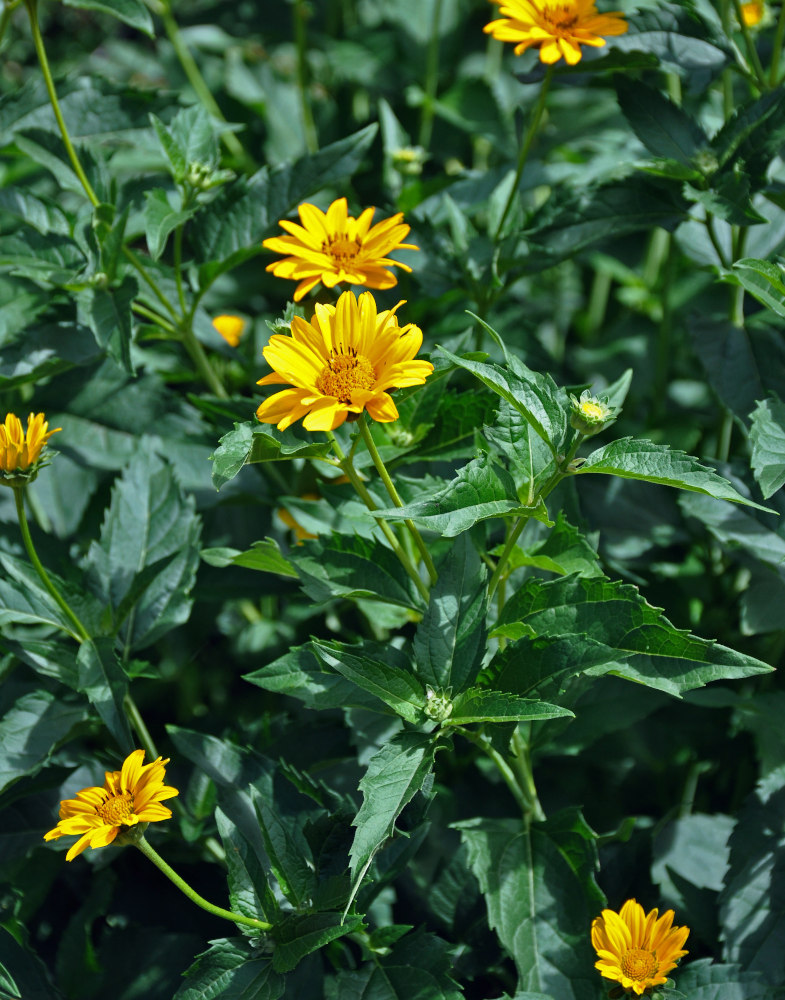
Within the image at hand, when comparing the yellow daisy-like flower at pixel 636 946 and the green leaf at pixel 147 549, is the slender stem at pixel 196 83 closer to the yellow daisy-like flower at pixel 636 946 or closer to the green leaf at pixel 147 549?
the green leaf at pixel 147 549

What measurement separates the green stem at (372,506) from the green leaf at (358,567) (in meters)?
0.02

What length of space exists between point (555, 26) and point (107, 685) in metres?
1.06

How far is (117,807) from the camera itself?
38.7 inches

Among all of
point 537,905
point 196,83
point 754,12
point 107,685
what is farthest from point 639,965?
point 196,83

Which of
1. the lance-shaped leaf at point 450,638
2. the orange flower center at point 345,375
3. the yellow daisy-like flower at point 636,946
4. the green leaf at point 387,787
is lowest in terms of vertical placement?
the yellow daisy-like flower at point 636,946

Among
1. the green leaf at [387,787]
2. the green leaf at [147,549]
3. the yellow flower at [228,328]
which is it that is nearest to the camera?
the green leaf at [387,787]

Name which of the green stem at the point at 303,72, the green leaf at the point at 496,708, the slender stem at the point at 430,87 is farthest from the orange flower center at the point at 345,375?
the slender stem at the point at 430,87

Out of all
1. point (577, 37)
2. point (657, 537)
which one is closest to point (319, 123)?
point (577, 37)

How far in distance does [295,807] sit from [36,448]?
0.55m

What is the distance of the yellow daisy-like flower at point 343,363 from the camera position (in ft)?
3.03

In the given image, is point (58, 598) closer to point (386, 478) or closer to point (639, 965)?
point (386, 478)

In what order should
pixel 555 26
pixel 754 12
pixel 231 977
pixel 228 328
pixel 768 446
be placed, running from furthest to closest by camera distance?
pixel 754 12, pixel 228 328, pixel 555 26, pixel 768 446, pixel 231 977

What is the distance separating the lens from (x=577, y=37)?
1.24m

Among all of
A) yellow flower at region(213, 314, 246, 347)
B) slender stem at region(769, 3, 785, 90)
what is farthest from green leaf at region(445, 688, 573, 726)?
slender stem at region(769, 3, 785, 90)
